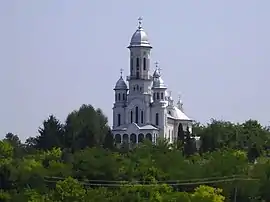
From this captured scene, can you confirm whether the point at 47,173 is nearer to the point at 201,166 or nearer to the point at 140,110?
the point at 201,166

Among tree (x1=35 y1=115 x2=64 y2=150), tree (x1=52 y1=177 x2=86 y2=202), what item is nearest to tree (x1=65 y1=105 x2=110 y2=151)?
tree (x1=35 y1=115 x2=64 y2=150)

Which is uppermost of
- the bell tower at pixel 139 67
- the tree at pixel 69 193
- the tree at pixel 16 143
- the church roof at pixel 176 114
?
the bell tower at pixel 139 67

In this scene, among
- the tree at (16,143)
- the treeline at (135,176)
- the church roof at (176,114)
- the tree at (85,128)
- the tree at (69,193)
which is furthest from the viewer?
the church roof at (176,114)

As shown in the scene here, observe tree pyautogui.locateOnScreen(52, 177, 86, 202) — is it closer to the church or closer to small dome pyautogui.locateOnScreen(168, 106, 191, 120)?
the church

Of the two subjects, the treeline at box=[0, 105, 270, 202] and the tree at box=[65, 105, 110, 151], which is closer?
the treeline at box=[0, 105, 270, 202]

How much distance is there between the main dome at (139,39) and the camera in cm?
8502

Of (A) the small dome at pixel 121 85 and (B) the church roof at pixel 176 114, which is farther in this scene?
(B) the church roof at pixel 176 114

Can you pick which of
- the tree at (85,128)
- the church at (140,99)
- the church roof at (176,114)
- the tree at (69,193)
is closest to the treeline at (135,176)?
the tree at (69,193)

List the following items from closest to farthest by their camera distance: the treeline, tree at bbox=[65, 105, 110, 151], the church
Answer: the treeline → tree at bbox=[65, 105, 110, 151] → the church

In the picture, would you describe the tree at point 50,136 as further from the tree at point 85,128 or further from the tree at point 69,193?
the tree at point 69,193

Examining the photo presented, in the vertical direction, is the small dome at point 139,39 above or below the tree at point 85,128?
above

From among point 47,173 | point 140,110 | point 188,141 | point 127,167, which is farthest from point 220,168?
point 140,110

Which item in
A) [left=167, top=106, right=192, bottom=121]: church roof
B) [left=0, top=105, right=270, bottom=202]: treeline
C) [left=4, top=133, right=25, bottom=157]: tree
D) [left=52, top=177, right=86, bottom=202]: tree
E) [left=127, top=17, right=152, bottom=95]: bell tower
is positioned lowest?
[left=52, top=177, right=86, bottom=202]: tree

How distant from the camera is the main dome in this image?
85.0m
